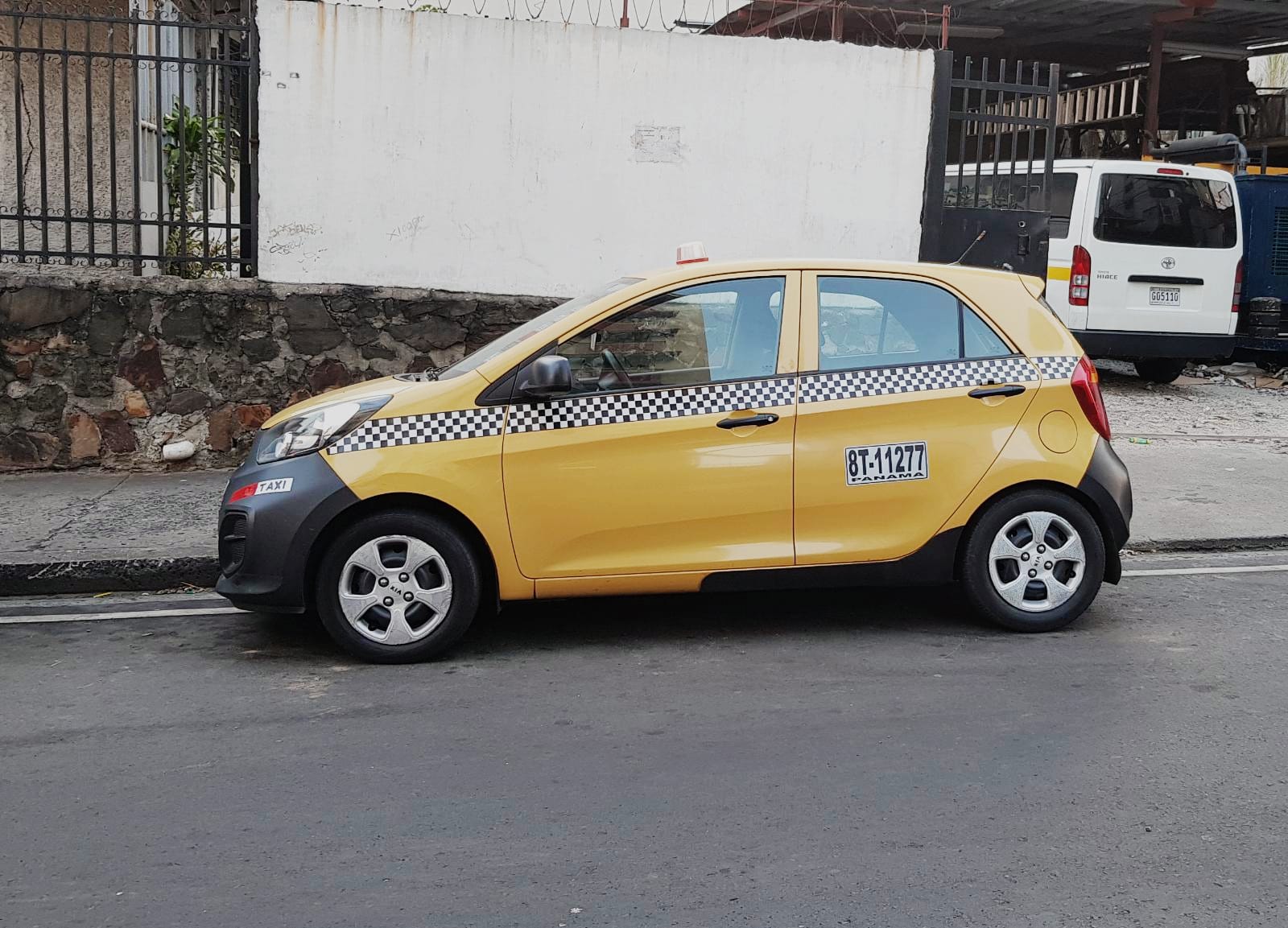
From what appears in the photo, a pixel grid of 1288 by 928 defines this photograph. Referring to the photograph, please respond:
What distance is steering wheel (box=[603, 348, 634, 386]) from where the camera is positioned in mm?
5383

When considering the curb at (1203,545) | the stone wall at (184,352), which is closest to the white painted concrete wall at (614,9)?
the stone wall at (184,352)

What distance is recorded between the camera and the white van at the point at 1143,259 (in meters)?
12.4

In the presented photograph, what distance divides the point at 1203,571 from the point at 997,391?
214 cm

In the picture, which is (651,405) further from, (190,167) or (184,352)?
(190,167)

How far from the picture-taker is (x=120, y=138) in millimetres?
9570

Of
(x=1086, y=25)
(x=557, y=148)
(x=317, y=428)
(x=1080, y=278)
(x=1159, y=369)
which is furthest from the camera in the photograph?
(x=1086, y=25)

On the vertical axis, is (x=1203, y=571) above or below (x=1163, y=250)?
below

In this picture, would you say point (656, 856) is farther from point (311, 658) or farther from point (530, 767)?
point (311, 658)

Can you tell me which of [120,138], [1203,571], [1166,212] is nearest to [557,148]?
[120,138]

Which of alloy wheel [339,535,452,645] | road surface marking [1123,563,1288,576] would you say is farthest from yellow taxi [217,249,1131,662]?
road surface marking [1123,563,1288,576]

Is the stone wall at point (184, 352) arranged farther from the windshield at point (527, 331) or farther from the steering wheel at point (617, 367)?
the steering wheel at point (617, 367)

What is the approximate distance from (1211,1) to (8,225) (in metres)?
13.5

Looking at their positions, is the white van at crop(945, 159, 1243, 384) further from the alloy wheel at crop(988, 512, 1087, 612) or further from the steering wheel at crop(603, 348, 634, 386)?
the steering wheel at crop(603, 348, 634, 386)

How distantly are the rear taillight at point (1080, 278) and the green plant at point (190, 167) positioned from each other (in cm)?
740
